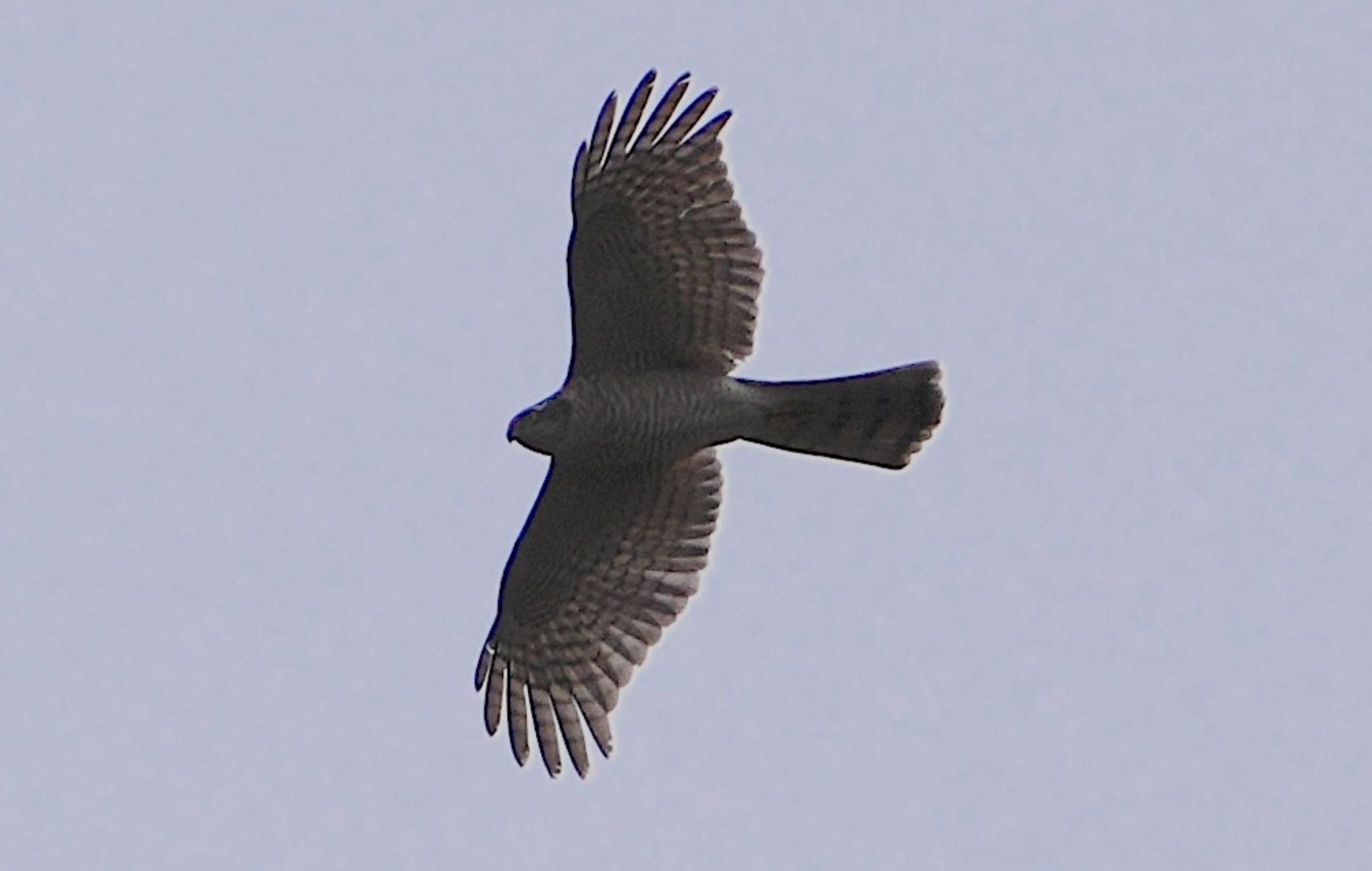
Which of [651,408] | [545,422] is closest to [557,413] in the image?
Result: [545,422]

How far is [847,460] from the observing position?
14422 millimetres

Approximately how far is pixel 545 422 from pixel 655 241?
99 cm

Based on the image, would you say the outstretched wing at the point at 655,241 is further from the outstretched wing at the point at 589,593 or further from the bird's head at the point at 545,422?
the outstretched wing at the point at 589,593

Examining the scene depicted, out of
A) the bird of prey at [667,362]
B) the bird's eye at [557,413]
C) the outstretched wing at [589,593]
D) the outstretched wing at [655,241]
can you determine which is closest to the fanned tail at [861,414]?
the bird of prey at [667,362]

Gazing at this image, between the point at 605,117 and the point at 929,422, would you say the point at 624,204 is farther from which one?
the point at 929,422

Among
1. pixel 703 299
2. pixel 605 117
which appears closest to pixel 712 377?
pixel 703 299

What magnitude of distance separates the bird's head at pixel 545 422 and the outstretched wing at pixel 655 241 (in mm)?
205

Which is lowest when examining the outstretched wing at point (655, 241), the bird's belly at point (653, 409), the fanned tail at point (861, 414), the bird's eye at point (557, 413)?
the bird's eye at point (557, 413)

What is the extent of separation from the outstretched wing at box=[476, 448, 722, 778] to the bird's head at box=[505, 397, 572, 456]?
0.53 metres

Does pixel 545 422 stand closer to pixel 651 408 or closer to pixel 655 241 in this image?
pixel 651 408

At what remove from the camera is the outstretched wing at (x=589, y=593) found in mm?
14719

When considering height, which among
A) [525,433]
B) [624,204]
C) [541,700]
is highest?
[624,204]

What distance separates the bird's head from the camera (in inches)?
555

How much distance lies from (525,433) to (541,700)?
155 centimetres
